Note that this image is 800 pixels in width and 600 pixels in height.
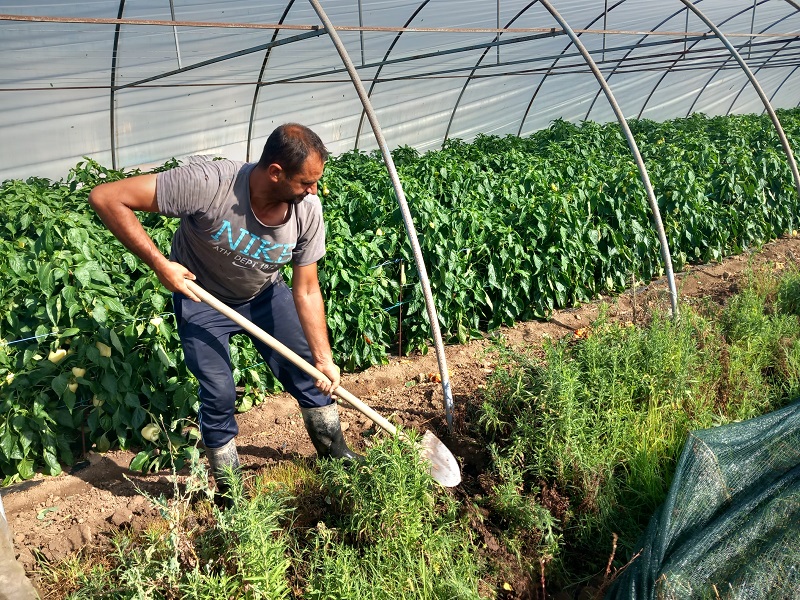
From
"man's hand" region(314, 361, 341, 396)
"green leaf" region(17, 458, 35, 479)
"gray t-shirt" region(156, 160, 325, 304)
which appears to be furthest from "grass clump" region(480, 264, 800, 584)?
"green leaf" region(17, 458, 35, 479)

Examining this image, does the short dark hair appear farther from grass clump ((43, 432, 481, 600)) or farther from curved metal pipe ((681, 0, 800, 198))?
curved metal pipe ((681, 0, 800, 198))

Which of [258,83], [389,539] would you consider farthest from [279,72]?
[389,539]

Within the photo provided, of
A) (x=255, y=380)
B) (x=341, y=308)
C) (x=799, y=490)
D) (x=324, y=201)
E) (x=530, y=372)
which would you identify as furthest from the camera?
(x=324, y=201)

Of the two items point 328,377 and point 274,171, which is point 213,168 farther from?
point 328,377

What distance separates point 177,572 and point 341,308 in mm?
2297

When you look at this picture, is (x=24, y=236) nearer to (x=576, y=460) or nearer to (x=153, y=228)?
(x=153, y=228)

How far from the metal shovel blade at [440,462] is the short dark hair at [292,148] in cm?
130

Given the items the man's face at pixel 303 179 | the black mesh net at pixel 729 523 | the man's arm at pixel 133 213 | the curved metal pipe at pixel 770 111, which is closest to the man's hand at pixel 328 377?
the man's arm at pixel 133 213

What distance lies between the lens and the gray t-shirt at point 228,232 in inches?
111

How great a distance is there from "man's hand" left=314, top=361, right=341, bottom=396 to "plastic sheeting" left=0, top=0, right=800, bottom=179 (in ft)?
8.92

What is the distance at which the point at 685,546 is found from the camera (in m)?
2.59

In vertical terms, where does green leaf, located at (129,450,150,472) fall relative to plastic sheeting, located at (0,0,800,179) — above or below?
below

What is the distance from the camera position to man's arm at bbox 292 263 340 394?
125 inches

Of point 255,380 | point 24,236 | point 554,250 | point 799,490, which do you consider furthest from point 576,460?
point 24,236
